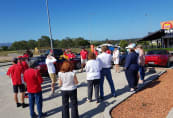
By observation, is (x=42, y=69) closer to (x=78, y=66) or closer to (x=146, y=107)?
(x=78, y=66)

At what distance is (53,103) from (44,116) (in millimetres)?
865

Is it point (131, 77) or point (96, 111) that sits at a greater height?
point (131, 77)

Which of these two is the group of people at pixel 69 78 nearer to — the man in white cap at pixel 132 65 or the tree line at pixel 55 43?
the man in white cap at pixel 132 65

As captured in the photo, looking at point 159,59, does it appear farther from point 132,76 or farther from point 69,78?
point 69,78

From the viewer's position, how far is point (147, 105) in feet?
12.9

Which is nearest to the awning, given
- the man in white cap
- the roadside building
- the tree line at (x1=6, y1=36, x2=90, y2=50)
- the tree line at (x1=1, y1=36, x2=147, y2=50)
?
the roadside building

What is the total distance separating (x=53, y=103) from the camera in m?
4.74

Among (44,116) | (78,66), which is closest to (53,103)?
(44,116)

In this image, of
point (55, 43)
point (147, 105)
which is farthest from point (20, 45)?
point (147, 105)

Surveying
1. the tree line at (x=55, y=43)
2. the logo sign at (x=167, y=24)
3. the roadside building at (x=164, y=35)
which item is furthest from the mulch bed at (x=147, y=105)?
the tree line at (x=55, y=43)

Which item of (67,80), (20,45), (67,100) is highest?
(20,45)

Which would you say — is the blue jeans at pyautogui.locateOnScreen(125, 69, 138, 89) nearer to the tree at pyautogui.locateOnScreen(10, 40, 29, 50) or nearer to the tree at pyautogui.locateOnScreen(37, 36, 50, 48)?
the tree at pyautogui.locateOnScreen(37, 36, 50, 48)

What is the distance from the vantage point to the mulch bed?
3494mm

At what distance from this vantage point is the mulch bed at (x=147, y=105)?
349cm
